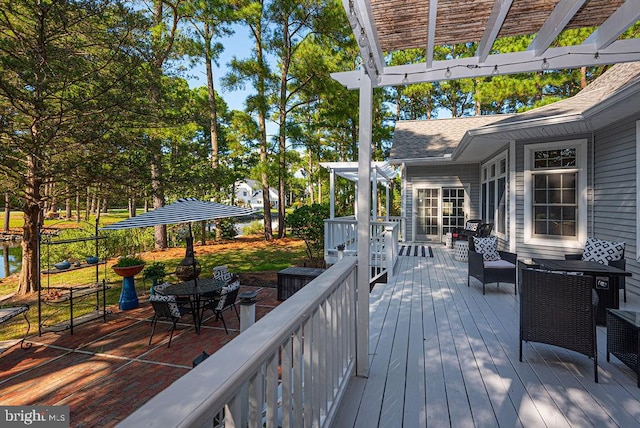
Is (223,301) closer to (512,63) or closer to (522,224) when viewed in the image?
(512,63)

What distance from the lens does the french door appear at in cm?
1092

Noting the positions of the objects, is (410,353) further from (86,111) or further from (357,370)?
(86,111)

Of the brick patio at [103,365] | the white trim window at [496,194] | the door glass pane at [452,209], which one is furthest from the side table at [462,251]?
the brick patio at [103,365]

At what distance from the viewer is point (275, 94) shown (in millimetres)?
15516

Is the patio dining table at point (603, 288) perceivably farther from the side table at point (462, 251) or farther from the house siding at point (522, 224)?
the side table at point (462, 251)

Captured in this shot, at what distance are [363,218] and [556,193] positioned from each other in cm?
554

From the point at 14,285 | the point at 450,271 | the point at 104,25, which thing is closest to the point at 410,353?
the point at 450,271

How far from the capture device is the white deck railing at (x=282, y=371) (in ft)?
2.54

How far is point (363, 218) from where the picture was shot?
8.30 feet

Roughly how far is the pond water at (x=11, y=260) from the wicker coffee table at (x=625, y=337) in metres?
13.9

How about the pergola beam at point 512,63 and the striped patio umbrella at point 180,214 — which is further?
the striped patio umbrella at point 180,214

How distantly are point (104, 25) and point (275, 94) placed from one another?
1008 centimetres

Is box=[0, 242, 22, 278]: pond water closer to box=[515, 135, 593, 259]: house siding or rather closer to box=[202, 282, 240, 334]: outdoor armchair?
box=[202, 282, 240, 334]: outdoor armchair

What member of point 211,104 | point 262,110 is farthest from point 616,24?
point 262,110
